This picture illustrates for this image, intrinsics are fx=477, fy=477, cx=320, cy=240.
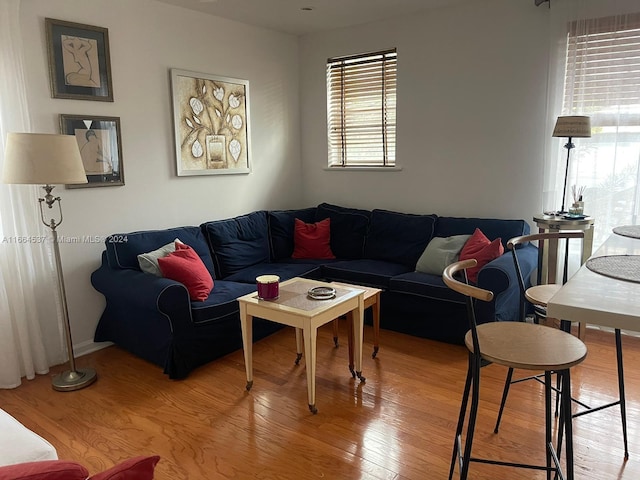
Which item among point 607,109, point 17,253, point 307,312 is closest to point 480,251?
point 607,109

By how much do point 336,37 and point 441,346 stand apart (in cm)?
310

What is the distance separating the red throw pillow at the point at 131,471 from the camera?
93 centimetres

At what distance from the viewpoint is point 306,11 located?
4.05 m

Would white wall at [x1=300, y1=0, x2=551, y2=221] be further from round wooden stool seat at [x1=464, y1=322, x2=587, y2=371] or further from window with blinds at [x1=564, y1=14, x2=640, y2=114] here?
round wooden stool seat at [x1=464, y1=322, x2=587, y2=371]

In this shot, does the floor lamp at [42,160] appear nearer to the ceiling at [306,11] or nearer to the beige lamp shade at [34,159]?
the beige lamp shade at [34,159]

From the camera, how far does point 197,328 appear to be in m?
3.07

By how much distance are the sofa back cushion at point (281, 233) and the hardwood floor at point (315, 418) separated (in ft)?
4.06

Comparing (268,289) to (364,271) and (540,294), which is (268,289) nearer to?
(364,271)

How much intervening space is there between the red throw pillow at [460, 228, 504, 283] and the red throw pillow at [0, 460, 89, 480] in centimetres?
283

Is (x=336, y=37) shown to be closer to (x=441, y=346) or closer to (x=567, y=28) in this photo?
(x=567, y=28)

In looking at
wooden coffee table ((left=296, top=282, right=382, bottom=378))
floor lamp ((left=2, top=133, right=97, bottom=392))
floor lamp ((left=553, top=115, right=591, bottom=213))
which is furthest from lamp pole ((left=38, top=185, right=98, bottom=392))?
floor lamp ((left=553, top=115, right=591, bottom=213))

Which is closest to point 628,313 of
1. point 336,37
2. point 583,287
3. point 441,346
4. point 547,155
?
point 583,287

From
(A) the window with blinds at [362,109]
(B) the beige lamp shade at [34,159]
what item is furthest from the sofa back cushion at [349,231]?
(B) the beige lamp shade at [34,159]

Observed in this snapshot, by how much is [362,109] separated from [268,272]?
1939mm
